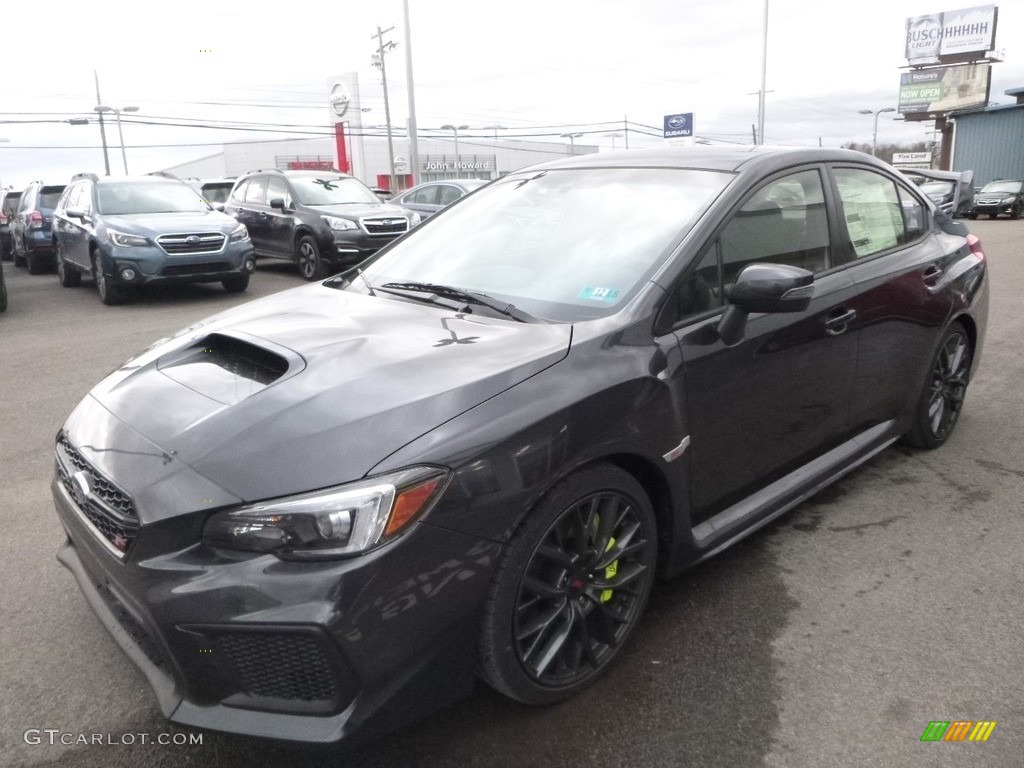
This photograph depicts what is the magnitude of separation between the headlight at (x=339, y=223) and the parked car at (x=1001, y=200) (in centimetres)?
2421

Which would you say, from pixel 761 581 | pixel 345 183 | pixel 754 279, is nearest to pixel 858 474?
pixel 761 581

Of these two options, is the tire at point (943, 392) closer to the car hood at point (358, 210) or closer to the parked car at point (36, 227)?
the car hood at point (358, 210)

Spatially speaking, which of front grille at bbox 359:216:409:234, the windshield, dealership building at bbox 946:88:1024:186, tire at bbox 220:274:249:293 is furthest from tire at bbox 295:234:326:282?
dealership building at bbox 946:88:1024:186

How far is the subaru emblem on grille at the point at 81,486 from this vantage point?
90.5 inches

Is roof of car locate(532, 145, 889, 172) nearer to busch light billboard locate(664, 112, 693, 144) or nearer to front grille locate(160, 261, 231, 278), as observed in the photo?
front grille locate(160, 261, 231, 278)

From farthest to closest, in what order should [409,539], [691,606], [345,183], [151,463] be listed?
[345,183] < [691,606] < [151,463] < [409,539]

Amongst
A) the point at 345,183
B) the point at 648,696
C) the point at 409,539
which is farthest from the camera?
the point at 345,183

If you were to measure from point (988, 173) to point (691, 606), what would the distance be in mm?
43553

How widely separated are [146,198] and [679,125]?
28.6 m

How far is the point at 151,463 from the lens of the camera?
2143mm

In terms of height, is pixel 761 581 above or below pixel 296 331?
below

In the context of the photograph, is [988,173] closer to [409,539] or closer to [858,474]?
[858,474]

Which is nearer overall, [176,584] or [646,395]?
[176,584]

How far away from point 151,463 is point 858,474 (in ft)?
11.2
